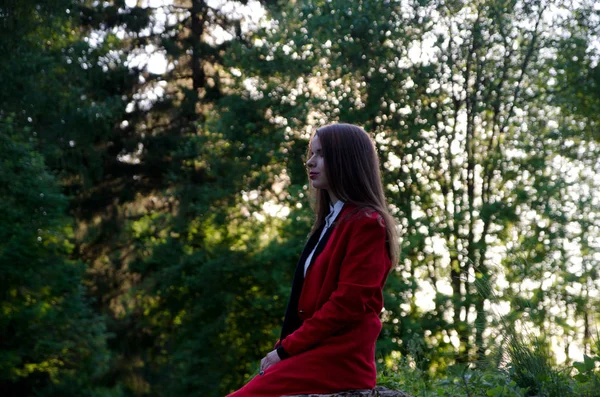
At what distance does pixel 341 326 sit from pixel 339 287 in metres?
0.13

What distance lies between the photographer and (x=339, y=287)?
2844 mm

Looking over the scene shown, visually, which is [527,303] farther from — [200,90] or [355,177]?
[200,90]

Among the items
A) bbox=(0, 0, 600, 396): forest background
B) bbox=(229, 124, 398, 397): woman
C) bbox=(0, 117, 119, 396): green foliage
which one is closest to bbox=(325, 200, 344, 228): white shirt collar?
bbox=(229, 124, 398, 397): woman

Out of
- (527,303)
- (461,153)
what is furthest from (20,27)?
(527,303)

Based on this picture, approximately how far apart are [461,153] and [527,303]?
1243cm

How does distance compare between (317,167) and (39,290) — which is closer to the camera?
(317,167)

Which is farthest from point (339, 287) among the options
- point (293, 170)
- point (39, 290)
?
point (39, 290)

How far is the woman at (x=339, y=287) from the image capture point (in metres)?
2.85

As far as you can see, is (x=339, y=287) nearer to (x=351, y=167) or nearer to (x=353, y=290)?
(x=353, y=290)

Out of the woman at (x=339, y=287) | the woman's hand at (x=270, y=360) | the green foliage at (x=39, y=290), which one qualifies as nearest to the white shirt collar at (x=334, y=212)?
the woman at (x=339, y=287)

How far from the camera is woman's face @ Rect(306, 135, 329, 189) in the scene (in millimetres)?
3105

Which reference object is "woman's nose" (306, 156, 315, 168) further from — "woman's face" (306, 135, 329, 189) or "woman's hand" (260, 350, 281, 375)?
"woman's hand" (260, 350, 281, 375)

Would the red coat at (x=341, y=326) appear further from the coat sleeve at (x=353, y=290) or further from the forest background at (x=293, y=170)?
the forest background at (x=293, y=170)

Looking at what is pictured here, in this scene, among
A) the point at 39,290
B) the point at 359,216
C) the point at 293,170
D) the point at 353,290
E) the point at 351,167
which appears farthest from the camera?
the point at 39,290
